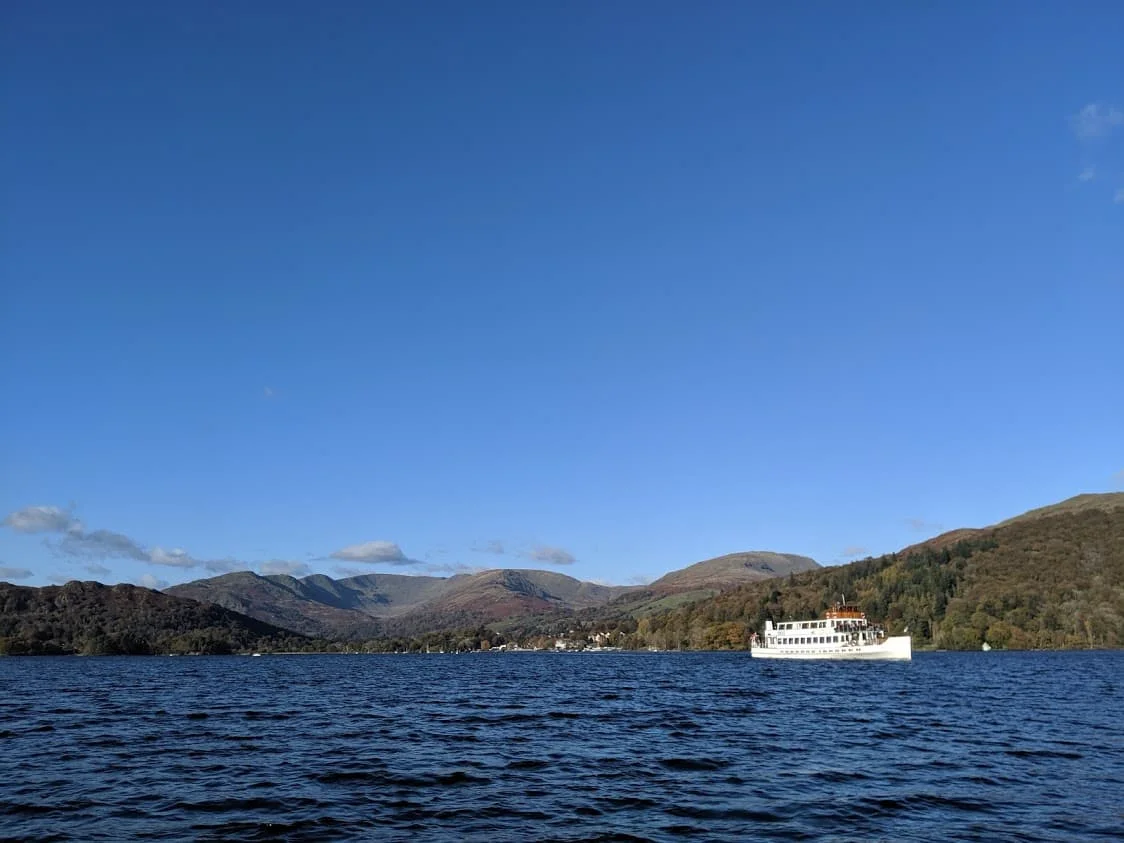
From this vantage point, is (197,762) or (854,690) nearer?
(197,762)

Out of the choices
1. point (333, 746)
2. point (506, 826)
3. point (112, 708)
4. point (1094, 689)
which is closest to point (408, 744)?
point (333, 746)

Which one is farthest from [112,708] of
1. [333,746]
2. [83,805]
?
[83,805]

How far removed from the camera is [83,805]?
3050 centimetres

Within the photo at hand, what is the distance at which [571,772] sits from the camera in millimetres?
37500

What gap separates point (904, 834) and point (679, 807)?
7.85m

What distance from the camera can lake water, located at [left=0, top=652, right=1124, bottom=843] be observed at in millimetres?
27000

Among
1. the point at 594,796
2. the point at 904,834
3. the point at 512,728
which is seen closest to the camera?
the point at 904,834

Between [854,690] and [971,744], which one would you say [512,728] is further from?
[854,690]

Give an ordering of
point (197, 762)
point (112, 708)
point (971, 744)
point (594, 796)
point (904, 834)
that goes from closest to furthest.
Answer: point (904, 834), point (594, 796), point (197, 762), point (971, 744), point (112, 708)

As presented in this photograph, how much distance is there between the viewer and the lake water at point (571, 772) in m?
27.0

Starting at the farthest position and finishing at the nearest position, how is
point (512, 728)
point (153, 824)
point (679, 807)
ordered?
point (512, 728) → point (679, 807) → point (153, 824)

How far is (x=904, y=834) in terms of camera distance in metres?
25.6

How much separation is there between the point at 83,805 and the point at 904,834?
29.4 m

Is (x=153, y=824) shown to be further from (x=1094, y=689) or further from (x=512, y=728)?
(x=1094, y=689)
